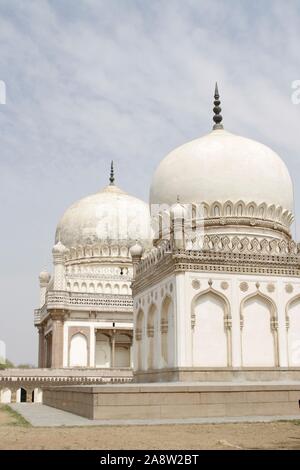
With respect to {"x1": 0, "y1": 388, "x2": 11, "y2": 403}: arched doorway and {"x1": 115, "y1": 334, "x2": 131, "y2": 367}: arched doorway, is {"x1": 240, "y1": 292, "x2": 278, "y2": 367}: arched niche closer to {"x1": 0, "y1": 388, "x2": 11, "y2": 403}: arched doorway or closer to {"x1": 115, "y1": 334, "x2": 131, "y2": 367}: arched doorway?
{"x1": 0, "y1": 388, "x2": 11, "y2": 403}: arched doorway

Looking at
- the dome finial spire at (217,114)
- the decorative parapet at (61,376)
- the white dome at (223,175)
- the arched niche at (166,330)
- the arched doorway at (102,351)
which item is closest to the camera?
the arched niche at (166,330)

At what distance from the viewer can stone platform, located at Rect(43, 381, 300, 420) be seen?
10.8 m

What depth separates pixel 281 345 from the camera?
16.4 metres

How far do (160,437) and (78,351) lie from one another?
23.7 m

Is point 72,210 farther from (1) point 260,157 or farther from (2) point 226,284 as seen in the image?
(2) point 226,284

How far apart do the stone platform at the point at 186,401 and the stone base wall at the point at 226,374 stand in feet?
13.0

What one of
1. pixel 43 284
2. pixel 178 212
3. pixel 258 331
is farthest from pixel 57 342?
pixel 258 331

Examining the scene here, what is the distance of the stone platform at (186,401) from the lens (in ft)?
35.3

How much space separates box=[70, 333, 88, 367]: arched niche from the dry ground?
21261 millimetres

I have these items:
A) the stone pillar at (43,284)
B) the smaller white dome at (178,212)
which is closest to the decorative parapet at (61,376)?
the stone pillar at (43,284)

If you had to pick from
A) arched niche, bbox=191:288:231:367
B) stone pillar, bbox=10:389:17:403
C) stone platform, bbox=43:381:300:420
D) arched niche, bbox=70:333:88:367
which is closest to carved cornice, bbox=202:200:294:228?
arched niche, bbox=191:288:231:367

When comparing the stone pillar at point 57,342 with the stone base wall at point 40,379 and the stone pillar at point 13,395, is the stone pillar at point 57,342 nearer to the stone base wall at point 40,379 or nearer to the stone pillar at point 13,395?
the stone base wall at point 40,379

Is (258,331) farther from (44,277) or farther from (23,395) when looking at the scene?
(44,277)
